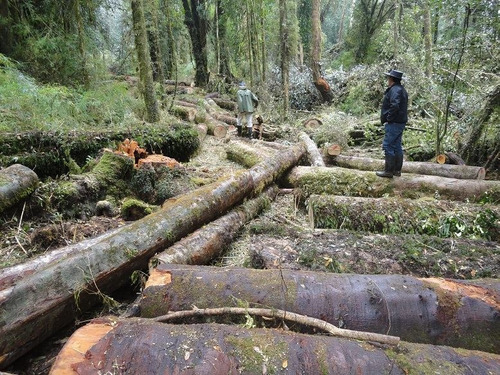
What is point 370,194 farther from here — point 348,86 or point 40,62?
point 40,62

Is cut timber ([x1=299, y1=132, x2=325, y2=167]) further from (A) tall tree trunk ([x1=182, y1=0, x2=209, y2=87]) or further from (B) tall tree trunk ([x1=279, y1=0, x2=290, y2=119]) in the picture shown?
(A) tall tree trunk ([x1=182, y1=0, x2=209, y2=87])

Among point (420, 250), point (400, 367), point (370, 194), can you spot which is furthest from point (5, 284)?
point (370, 194)

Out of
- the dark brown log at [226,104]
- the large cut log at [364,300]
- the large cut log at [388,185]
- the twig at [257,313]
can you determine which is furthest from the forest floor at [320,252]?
the dark brown log at [226,104]

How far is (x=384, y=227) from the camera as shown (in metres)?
4.95

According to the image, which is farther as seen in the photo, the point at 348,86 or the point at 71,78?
the point at 348,86

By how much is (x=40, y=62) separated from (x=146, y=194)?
9111 mm

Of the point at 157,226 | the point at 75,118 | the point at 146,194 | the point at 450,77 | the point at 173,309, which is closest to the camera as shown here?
the point at 173,309

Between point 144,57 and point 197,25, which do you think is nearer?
point 144,57

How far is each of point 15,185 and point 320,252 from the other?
4.22m

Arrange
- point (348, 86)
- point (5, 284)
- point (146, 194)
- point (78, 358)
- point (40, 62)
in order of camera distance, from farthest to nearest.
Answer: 1. point (348, 86)
2. point (40, 62)
3. point (146, 194)
4. point (5, 284)
5. point (78, 358)

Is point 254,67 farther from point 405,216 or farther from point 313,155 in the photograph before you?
point 405,216

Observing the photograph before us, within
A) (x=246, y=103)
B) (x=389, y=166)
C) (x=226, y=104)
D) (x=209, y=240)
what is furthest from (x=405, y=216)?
(x=226, y=104)

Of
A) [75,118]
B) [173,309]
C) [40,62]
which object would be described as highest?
[40,62]

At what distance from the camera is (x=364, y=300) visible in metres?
2.53
